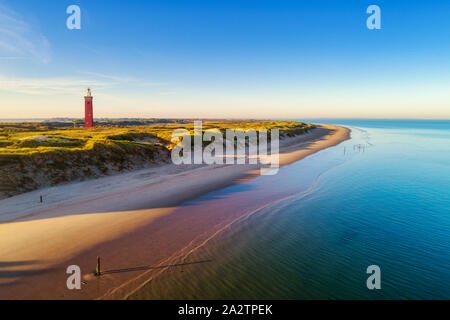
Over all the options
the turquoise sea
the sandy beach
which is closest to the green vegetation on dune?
the sandy beach

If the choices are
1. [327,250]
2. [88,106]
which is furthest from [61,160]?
[88,106]

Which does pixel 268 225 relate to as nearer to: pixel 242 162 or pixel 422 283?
pixel 422 283

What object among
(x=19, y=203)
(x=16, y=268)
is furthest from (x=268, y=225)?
(x=19, y=203)

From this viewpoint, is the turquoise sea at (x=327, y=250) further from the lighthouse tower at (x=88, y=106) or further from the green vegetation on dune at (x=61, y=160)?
the lighthouse tower at (x=88, y=106)

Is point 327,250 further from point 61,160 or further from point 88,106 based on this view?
point 88,106

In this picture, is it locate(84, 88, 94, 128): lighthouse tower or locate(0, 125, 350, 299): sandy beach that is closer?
locate(0, 125, 350, 299): sandy beach

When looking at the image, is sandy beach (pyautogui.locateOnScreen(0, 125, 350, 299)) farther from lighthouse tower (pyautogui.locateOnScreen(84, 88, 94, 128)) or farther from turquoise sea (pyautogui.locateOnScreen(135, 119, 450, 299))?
lighthouse tower (pyautogui.locateOnScreen(84, 88, 94, 128))

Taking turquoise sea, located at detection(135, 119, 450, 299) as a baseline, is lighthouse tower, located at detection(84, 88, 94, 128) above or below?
above
